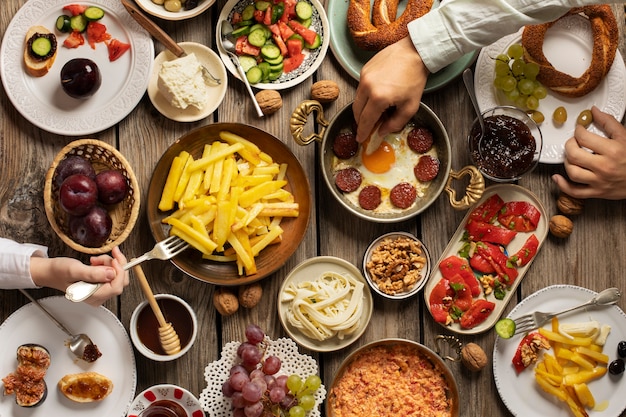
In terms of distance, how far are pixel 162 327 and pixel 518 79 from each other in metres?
1.61

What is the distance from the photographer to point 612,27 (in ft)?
8.34

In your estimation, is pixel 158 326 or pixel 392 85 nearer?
pixel 392 85

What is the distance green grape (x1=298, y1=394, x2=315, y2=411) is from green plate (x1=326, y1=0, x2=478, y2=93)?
1188 millimetres

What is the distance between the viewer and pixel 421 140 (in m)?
2.54

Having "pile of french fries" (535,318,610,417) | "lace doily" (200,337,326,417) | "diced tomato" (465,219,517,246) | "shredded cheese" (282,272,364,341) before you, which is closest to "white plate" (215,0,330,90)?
"shredded cheese" (282,272,364,341)

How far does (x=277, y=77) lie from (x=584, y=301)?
1462 millimetres

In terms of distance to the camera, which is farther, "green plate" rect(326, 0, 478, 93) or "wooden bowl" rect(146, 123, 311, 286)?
"green plate" rect(326, 0, 478, 93)

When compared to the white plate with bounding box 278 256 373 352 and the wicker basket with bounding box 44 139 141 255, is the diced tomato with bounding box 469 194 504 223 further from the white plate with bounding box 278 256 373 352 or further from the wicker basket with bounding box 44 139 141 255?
the wicker basket with bounding box 44 139 141 255

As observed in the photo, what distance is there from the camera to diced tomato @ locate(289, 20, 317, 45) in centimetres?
256

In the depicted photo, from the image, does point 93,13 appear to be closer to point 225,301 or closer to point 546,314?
point 225,301

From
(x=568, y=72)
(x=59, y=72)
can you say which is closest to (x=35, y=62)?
(x=59, y=72)

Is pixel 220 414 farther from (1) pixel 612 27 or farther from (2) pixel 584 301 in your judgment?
(1) pixel 612 27

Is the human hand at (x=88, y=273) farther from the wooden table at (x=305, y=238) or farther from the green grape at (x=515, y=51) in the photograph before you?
the green grape at (x=515, y=51)

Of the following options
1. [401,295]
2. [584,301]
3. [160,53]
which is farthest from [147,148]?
[584,301]
